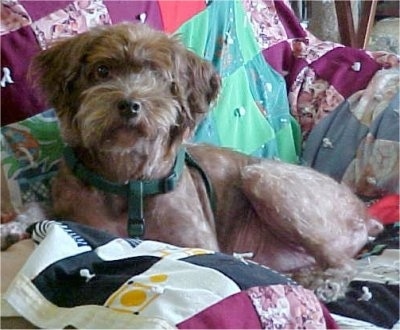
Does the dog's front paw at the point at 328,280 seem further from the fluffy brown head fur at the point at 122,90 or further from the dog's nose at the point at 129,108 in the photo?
the dog's nose at the point at 129,108

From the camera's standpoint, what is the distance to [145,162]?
6.66 feet

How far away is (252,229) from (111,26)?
26.6 inches

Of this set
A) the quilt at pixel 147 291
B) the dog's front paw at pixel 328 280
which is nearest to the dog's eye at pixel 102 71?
the quilt at pixel 147 291

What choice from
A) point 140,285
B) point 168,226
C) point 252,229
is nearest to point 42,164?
point 168,226

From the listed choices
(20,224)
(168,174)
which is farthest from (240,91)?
(20,224)

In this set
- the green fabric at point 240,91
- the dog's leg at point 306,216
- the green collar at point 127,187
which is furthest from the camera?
the green fabric at point 240,91

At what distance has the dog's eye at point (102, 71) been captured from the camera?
197 centimetres

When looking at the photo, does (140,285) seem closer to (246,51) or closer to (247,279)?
(247,279)

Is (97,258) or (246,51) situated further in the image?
(246,51)

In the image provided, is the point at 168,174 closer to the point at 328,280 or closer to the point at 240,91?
the point at 328,280

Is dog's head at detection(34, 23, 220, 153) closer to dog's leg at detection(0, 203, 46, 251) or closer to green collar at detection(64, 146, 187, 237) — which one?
green collar at detection(64, 146, 187, 237)

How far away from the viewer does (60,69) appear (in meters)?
1.96

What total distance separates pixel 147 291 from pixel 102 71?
2.39 feet

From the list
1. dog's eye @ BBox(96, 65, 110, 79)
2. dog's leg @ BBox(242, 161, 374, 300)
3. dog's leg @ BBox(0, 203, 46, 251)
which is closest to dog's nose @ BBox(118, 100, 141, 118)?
dog's eye @ BBox(96, 65, 110, 79)
